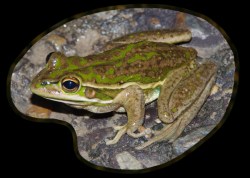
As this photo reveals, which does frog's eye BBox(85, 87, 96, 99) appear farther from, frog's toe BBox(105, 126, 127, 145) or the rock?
the rock

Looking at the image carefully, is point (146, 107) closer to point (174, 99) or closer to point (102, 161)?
point (174, 99)

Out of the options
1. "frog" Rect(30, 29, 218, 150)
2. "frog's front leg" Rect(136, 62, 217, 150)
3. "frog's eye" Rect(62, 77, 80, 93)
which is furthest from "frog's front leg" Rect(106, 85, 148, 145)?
"frog's eye" Rect(62, 77, 80, 93)

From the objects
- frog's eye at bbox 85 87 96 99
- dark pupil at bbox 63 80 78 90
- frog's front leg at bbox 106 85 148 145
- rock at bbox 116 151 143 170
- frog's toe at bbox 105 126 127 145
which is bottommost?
rock at bbox 116 151 143 170

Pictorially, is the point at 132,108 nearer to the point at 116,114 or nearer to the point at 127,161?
the point at 116,114

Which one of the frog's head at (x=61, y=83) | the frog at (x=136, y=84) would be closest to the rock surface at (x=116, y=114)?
the frog at (x=136, y=84)

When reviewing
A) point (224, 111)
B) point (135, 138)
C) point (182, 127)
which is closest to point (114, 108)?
point (135, 138)

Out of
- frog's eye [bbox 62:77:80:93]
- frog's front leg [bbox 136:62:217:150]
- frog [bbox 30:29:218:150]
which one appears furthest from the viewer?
frog's front leg [bbox 136:62:217:150]

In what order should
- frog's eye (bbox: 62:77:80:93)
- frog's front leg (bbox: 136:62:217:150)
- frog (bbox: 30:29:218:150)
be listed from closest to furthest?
frog's eye (bbox: 62:77:80:93)
frog (bbox: 30:29:218:150)
frog's front leg (bbox: 136:62:217:150)
